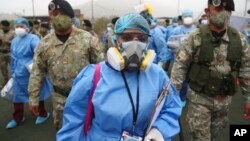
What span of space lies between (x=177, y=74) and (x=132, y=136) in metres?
1.69

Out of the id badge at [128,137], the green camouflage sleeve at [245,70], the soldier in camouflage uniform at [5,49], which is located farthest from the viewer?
the soldier in camouflage uniform at [5,49]

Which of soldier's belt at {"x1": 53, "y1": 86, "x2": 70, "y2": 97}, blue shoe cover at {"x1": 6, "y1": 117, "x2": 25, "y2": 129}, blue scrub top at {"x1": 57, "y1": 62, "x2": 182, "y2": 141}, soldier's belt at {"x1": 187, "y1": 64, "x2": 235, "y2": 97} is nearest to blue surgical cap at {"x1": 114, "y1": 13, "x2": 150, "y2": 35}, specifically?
blue scrub top at {"x1": 57, "y1": 62, "x2": 182, "y2": 141}

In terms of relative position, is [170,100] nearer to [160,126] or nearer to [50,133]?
[160,126]

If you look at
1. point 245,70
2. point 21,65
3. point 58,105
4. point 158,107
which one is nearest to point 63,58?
point 58,105

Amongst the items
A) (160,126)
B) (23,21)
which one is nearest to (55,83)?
(160,126)

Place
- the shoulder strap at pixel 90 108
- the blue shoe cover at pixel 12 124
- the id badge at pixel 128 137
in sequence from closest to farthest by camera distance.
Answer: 1. the id badge at pixel 128 137
2. the shoulder strap at pixel 90 108
3. the blue shoe cover at pixel 12 124

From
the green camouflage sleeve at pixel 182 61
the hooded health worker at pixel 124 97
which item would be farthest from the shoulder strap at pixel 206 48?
the hooded health worker at pixel 124 97

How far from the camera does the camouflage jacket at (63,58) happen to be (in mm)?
3812

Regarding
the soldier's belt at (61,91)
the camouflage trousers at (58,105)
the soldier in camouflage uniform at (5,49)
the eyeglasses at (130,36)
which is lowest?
the soldier in camouflage uniform at (5,49)

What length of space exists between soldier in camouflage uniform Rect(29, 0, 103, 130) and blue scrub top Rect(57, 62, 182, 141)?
4.84 feet

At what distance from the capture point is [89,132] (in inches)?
92.1

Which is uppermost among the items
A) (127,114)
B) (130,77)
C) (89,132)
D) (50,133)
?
(130,77)

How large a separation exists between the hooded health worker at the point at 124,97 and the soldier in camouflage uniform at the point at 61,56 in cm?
146

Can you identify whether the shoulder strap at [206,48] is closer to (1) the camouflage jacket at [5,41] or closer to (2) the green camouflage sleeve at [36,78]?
(2) the green camouflage sleeve at [36,78]
